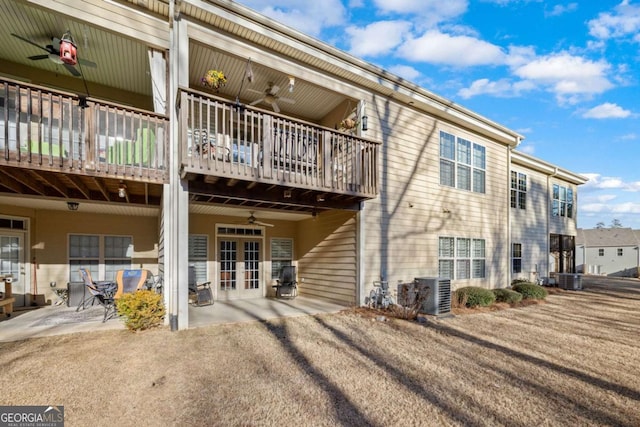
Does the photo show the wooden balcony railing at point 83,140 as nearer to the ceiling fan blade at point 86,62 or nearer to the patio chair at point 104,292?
the ceiling fan blade at point 86,62

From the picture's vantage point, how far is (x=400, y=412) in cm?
296

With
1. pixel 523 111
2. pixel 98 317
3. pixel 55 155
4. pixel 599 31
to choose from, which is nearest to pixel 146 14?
pixel 55 155

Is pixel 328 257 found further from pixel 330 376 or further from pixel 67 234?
pixel 67 234

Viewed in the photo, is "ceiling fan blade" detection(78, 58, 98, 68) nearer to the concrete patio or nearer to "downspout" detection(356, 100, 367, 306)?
the concrete patio

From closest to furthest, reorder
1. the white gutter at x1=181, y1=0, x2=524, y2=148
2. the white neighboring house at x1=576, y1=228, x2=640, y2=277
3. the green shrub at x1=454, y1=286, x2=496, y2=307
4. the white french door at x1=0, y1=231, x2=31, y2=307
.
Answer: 1. the white gutter at x1=181, y1=0, x2=524, y2=148
2. the white french door at x1=0, y1=231, x2=31, y2=307
3. the green shrub at x1=454, y1=286, x2=496, y2=307
4. the white neighboring house at x1=576, y1=228, x2=640, y2=277

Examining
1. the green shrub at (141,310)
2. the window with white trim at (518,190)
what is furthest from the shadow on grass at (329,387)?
the window with white trim at (518,190)

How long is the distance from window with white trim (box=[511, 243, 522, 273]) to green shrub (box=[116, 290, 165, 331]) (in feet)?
41.1

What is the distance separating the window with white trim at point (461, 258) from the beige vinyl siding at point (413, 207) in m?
0.20

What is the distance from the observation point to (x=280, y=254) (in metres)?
9.91

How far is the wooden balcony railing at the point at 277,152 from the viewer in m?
5.19

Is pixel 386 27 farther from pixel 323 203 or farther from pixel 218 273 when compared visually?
pixel 218 273

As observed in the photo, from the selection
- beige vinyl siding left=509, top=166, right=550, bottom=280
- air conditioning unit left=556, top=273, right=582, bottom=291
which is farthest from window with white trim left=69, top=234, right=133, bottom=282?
air conditioning unit left=556, top=273, right=582, bottom=291

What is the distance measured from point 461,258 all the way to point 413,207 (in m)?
2.80

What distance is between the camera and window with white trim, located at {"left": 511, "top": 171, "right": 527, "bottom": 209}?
12.6 metres
